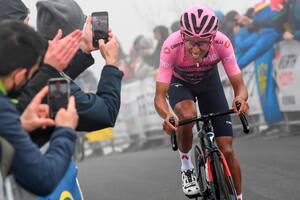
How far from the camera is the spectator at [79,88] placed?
303 cm

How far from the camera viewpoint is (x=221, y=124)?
574cm

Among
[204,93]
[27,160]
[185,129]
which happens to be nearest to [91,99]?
[27,160]

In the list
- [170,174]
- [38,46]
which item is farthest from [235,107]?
[170,174]

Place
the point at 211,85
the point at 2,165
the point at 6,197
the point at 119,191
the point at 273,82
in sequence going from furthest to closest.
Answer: the point at 273,82 < the point at 119,191 < the point at 211,85 < the point at 6,197 < the point at 2,165

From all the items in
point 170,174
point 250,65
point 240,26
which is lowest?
point 170,174

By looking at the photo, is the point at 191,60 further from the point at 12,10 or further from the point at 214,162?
the point at 12,10

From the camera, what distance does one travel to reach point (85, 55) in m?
3.63

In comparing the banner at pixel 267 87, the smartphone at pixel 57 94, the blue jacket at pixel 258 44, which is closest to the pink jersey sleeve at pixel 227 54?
the smartphone at pixel 57 94

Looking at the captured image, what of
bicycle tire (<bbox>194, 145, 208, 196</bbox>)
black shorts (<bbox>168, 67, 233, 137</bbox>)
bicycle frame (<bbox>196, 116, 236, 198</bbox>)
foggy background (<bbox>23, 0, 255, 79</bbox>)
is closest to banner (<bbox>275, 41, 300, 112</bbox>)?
black shorts (<bbox>168, 67, 233, 137</bbox>)

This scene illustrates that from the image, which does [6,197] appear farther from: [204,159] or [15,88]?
[204,159]

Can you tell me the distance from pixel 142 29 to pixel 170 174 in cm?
2648

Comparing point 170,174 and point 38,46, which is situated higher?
point 38,46

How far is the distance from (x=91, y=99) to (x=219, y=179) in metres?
2.21

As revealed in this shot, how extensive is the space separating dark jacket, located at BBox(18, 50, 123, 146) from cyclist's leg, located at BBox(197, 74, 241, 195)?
8.27 ft
